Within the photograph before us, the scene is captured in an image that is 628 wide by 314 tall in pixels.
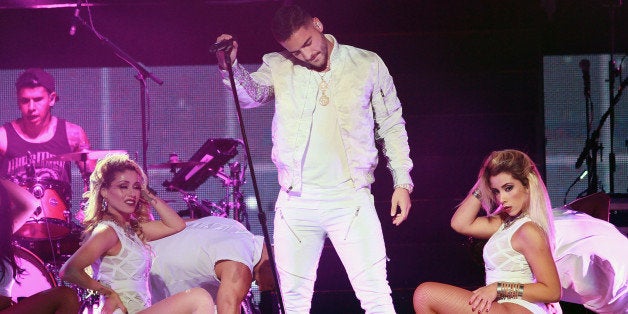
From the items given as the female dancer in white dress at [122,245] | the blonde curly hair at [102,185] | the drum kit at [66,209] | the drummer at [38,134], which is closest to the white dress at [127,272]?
the female dancer in white dress at [122,245]

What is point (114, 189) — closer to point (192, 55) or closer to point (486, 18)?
point (192, 55)

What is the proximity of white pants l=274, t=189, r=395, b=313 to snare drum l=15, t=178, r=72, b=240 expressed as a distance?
2531mm

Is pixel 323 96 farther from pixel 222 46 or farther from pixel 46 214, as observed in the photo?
pixel 46 214

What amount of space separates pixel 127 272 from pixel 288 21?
61.0 inches

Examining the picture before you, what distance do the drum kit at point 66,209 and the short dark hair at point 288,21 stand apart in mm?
Result: 2398

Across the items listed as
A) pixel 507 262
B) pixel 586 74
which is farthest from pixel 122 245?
pixel 586 74

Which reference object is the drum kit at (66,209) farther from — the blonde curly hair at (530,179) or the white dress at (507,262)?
the white dress at (507,262)

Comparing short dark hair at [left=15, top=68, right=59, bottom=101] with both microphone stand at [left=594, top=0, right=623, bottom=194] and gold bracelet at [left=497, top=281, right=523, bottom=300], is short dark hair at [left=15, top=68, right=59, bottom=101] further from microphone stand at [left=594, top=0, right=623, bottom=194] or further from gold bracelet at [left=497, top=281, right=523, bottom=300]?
microphone stand at [left=594, top=0, right=623, bottom=194]

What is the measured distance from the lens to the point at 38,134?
671 cm

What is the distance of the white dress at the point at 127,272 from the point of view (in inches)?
175

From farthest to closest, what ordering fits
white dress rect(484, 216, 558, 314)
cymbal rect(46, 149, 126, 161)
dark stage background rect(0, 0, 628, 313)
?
dark stage background rect(0, 0, 628, 313) → cymbal rect(46, 149, 126, 161) → white dress rect(484, 216, 558, 314)

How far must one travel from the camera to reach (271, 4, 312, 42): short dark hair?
4.15 meters

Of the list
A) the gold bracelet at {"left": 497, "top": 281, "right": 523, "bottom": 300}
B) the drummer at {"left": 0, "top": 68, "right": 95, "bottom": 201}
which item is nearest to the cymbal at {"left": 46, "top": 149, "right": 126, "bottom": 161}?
the drummer at {"left": 0, "top": 68, "right": 95, "bottom": 201}

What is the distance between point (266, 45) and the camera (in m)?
6.91
